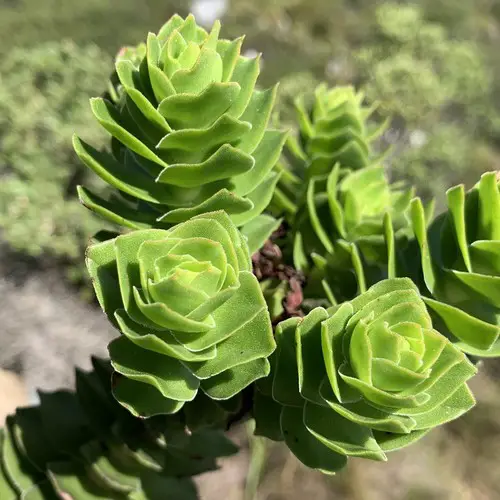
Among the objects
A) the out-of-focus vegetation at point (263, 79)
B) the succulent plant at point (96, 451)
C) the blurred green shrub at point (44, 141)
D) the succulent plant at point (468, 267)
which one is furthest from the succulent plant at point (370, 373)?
the blurred green shrub at point (44, 141)

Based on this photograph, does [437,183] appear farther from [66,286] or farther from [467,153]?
[66,286]

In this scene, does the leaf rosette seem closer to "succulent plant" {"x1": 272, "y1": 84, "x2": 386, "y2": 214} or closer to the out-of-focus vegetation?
"succulent plant" {"x1": 272, "y1": 84, "x2": 386, "y2": 214}

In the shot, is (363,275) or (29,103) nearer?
(363,275)

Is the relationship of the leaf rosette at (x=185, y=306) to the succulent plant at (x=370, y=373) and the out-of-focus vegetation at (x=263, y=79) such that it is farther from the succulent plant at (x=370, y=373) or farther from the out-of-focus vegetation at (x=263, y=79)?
the out-of-focus vegetation at (x=263, y=79)

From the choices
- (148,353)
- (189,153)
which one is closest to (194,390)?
(148,353)

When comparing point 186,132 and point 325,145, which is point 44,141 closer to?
point 325,145

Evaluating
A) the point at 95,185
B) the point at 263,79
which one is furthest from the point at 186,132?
the point at 263,79

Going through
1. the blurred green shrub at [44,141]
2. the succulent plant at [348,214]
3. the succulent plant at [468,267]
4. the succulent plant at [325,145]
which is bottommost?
the succulent plant at [468,267]
